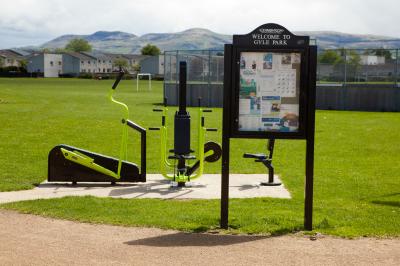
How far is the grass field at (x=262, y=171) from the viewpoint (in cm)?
852

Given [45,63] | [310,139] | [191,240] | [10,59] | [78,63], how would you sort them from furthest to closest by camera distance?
[10,59] < [78,63] < [45,63] < [310,139] < [191,240]

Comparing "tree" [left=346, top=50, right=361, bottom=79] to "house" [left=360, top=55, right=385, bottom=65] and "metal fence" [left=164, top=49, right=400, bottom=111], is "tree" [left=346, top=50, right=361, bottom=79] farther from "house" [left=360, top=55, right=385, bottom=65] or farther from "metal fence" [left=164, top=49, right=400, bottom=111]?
"house" [left=360, top=55, right=385, bottom=65]

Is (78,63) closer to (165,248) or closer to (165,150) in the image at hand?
(165,150)

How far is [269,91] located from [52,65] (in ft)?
550

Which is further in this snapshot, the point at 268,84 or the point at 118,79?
the point at 118,79

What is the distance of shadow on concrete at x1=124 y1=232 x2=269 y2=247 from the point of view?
734 cm

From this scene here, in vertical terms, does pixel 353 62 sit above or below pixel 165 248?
above

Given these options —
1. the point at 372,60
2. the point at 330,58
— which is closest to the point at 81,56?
the point at 330,58

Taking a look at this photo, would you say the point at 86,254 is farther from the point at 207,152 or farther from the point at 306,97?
the point at 207,152

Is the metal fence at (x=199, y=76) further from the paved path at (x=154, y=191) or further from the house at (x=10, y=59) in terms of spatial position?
the house at (x=10, y=59)

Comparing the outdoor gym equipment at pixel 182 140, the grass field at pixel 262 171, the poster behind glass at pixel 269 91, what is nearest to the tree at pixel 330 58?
the grass field at pixel 262 171

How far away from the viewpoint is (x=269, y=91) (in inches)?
330

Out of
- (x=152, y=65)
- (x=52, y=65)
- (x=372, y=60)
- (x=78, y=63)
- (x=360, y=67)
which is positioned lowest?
(x=360, y=67)

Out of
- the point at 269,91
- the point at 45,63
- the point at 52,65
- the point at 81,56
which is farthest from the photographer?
the point at 81,56
